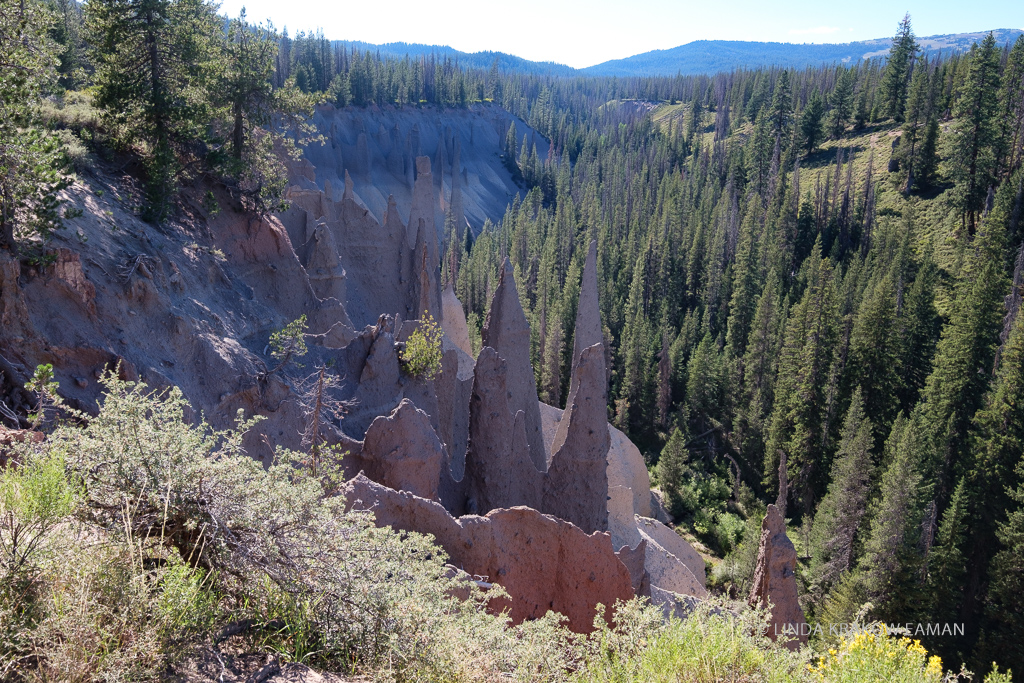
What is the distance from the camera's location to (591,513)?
13422 mm

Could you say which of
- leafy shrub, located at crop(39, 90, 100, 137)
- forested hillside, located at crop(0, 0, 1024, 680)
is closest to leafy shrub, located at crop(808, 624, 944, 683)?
forested hillside, located at crop(0, 0, 1024, 680)

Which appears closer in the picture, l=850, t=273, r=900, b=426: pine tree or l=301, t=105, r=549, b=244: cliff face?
l=850, t=273, r=900, b=426: pine tree

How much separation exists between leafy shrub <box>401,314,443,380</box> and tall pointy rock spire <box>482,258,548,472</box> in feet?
5.52

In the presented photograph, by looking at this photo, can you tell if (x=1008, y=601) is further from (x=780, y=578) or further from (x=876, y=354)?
(x=876, y=354)

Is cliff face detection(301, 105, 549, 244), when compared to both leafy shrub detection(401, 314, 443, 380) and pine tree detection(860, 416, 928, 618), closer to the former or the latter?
leafy shrub detection(401, 314, 443, 380)

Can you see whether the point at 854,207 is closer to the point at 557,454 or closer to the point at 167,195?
the point at 557,454

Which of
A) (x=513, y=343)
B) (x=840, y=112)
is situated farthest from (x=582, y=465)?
(x=840, y=112)

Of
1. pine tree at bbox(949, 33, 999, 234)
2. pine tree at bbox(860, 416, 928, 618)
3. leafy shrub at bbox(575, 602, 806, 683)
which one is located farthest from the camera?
pine tree at bbox(949, 33, 999, 234)

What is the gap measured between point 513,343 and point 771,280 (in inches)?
1376

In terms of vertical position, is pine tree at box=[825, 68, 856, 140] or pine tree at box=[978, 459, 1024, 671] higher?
pine tree at box=[825, 68, 856, 140]

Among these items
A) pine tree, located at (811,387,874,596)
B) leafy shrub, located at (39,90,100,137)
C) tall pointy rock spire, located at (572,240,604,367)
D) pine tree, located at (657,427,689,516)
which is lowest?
pine tree, located at (657,427,689,516)

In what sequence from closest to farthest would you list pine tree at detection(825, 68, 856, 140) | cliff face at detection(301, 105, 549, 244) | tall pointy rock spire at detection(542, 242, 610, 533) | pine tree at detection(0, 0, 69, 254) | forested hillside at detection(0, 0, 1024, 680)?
pine tree at detection(0, 0, 69, 254)
tall pointy rock spire at detection(542, 242, 610, 533)
forested hillside at detection(0, 0, 1024, 680)
cliff face at detection(301, 105, 549, 244)
pine tree at detection(825, 68, 856, 140)

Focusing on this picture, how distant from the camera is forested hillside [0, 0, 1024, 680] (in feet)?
45.9

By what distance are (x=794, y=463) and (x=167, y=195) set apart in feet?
102
